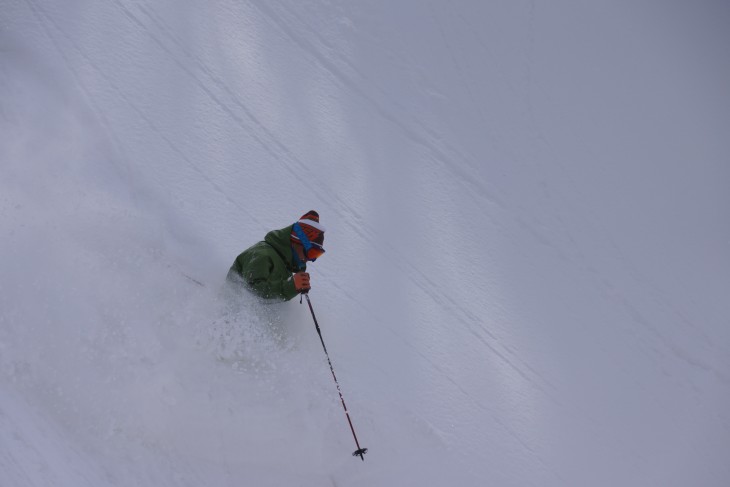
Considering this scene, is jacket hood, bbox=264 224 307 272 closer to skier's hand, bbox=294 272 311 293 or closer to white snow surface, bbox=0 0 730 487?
skier's hand, bbox=294 272 311 293

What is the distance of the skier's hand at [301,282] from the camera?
5047 millimetres

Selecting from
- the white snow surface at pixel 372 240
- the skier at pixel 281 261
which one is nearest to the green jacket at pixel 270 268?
the skier at pixel 281 261

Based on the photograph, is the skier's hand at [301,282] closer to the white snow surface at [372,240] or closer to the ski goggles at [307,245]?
the ski goggles at [307,245]

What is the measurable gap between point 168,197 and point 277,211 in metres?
1.17

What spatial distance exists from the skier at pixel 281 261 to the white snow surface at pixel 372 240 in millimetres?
322

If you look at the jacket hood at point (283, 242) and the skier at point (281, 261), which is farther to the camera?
the jacket hood at point (283, 242)

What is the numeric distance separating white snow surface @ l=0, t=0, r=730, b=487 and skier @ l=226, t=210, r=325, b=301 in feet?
1.06

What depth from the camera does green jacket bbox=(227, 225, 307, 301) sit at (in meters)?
5.05

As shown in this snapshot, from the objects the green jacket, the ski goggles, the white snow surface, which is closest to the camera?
the white snow surface

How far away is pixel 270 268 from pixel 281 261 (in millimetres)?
128

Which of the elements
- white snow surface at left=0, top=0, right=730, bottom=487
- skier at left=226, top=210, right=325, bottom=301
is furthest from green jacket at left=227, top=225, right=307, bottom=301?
white snow surface at left=0, top=0, right=730, bottom=487

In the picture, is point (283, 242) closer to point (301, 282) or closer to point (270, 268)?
point (270, 268)

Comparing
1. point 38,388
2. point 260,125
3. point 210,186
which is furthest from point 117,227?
point 260,125

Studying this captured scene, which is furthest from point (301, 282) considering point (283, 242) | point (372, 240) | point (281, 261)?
point (372, 240)
